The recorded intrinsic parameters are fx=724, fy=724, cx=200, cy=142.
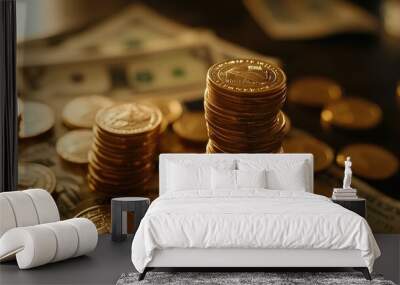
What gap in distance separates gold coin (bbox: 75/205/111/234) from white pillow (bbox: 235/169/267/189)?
1687mm

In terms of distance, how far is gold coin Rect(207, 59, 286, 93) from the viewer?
763 cm

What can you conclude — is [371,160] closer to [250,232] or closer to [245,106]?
[245,106]

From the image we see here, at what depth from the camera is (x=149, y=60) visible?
780 cm

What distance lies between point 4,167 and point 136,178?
1.40 metres

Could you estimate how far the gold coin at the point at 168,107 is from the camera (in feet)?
25.6

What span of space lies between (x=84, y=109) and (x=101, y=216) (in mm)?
1168

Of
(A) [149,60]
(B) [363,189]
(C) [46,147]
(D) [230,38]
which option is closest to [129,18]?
(A) [149,60]

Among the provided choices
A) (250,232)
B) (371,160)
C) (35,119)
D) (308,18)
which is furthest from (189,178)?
(308,18)

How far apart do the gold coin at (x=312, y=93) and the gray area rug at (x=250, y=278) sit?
Answer: 8.70ft

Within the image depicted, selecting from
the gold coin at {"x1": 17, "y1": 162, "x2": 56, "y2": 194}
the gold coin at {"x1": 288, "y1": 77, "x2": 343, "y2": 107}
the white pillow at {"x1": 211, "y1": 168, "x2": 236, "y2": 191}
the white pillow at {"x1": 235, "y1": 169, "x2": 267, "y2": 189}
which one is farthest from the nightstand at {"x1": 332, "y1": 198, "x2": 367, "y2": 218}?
the gold coin at {"x1": 17, "y1": 162, "x2": 56, "y2": 194}

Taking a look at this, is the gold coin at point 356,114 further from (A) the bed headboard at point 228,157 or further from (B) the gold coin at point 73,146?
(B) the gold coin at point 73,146

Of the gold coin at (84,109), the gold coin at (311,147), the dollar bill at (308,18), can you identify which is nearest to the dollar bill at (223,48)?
the dollar bill at (308,18)

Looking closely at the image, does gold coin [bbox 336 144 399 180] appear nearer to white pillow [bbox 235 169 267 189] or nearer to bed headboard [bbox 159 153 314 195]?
bed headboard [bbox 159 153 314 195]

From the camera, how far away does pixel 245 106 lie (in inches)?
297
